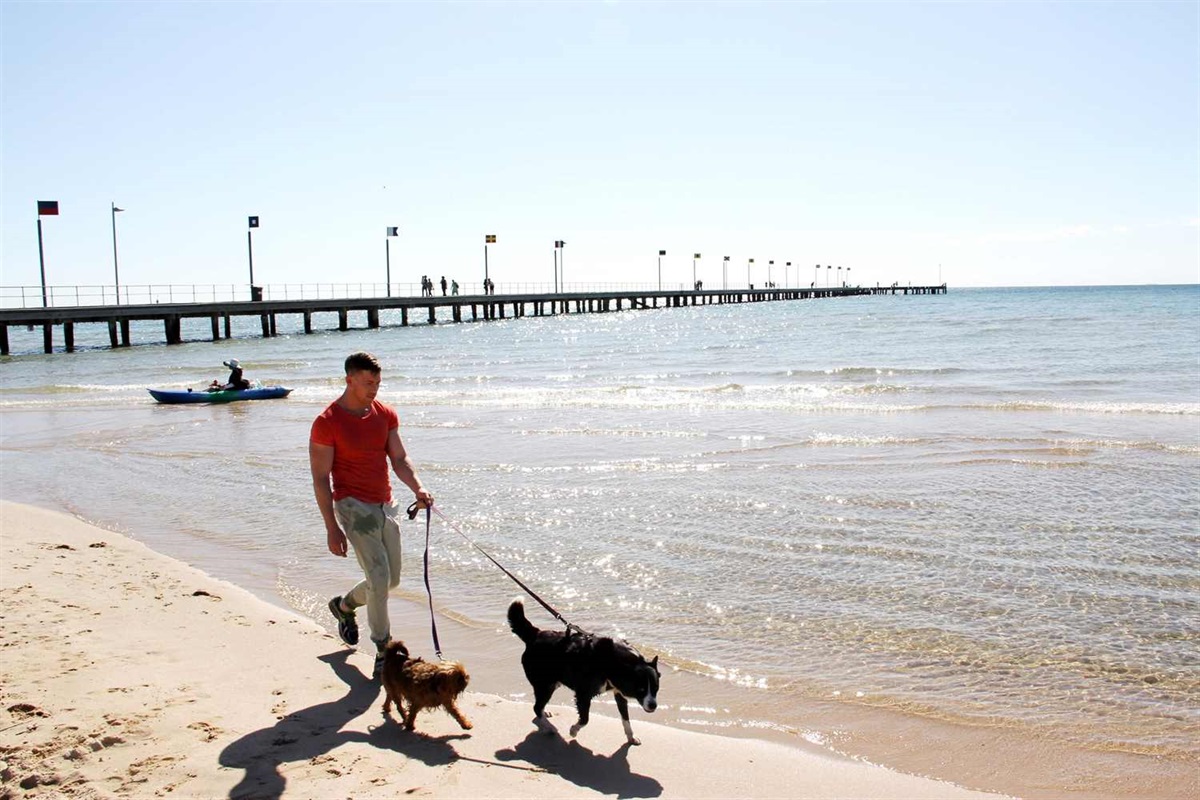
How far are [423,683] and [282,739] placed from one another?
2.22 feet

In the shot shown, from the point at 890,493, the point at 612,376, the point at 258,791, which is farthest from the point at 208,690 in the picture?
the point at 612,376

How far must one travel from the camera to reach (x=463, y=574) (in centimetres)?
743

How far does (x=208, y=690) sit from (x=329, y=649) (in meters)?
0.88

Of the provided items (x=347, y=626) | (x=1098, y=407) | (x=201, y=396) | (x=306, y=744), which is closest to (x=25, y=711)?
(x=306, y=744)

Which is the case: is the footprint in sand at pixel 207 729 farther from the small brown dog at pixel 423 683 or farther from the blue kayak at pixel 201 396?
the blue kayak at pixel 201 396

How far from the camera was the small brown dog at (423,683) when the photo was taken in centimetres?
442

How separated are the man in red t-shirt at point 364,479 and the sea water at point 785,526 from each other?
2.96 feet

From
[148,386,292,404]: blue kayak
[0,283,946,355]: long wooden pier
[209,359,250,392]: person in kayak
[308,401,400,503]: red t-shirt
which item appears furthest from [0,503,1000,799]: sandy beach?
[0,283,946,355]: long wooden pier

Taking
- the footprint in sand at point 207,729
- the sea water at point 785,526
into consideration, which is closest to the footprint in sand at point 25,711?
the footprint in sand at point 207,729

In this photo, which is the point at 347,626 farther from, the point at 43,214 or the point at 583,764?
the point at 43,214

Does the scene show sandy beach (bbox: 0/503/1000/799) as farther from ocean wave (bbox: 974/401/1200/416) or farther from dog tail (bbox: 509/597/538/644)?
ocean wave (bbox: 974/401/1200/416)

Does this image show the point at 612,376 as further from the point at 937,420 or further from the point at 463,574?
the point at 463,574

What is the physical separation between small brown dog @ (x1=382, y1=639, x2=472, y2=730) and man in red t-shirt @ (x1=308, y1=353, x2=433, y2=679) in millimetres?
641

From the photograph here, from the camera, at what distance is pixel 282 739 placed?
4.32m
